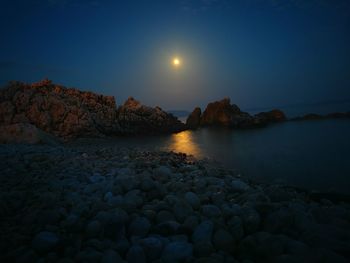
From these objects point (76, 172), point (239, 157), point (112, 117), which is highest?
point (112, 117)

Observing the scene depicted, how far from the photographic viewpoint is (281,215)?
2.91 meters

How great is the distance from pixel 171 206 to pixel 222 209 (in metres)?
0.76

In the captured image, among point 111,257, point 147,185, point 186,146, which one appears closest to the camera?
point 111,257

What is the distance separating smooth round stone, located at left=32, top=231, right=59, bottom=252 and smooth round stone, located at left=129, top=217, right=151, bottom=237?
0.83 meters

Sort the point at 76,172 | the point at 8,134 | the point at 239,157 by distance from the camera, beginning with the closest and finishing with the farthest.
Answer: the point at 76,172, the point at 239,157, the point at 8,134

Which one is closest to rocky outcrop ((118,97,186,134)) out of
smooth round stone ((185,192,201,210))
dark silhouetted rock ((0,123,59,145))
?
dark silhouetted rock ((0,123,59,145))

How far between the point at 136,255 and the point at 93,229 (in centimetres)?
70

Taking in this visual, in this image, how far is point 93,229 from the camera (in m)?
2.70

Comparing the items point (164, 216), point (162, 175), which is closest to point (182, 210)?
point (164, 216)

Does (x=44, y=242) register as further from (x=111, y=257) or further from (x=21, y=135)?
(x=21, y=135)

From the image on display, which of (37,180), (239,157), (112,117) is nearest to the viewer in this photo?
(37,180)

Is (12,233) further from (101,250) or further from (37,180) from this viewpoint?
(37,180)

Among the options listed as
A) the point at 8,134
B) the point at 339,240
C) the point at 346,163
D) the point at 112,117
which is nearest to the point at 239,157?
the point at 346,163

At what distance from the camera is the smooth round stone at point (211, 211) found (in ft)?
10.5
